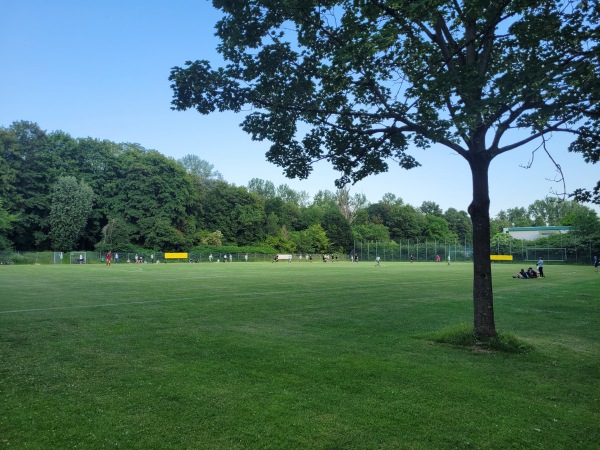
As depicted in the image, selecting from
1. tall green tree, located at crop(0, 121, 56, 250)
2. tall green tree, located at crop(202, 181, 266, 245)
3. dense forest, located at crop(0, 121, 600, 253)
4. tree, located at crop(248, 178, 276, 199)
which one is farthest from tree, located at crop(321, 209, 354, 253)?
tall green tree, located at crop(0, 121, 56, 250)

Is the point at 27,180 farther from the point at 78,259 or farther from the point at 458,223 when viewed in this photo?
the point at 458,223

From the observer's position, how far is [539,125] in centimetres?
834

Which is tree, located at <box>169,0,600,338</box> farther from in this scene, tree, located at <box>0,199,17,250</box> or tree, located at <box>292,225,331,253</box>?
tree, located at <box>292,225,331,253</box>

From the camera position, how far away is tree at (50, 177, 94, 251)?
6750cm

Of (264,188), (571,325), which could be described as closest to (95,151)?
(264,188)

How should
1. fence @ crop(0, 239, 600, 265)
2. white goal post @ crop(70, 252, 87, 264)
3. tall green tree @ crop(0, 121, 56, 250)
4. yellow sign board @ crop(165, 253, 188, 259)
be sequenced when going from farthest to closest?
yellow sign board @ crop(165, 253, 188, 259) → tall green tree @ crop(0, 121, 56, 250) → white goal post @ crop(70, 252, 87, 264) → fence @ crop(0, 239, 600, 265)

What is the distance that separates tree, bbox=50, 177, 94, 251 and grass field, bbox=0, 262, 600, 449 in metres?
61.7

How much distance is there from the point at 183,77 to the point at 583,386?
28.3 ft

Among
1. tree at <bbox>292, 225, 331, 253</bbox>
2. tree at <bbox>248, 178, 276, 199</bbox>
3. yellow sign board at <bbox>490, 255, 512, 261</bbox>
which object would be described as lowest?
yellow sign board at <bbox>490, 255, 512, 261</bbox>

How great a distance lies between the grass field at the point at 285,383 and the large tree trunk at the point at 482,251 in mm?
826

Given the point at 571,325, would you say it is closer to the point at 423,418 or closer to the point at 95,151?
the point at 423,418

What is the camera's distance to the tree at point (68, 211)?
67.5 meters

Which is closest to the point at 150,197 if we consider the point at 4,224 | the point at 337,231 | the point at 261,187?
the point at 4,224

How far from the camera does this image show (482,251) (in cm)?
917
